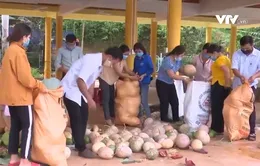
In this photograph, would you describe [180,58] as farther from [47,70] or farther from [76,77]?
[47,70]

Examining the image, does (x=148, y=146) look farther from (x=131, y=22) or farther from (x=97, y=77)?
(x=131, y=22)

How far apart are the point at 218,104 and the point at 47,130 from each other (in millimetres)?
3311

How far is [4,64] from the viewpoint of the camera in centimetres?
445

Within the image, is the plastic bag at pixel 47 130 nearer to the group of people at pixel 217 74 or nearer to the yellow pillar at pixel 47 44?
the group of people at pixel 217 74

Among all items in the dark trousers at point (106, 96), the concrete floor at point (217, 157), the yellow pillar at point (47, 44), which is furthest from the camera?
the yellow pillar at point (47, 44)

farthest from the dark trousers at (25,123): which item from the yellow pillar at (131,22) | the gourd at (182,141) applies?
the yellow pillar at (131,22)

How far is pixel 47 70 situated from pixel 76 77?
16.5 meters

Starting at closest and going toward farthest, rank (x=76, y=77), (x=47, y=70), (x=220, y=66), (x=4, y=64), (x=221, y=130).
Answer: (x=4, y=64)
(x=76, y=77)
(x=220, y=66)
(x=221, y=130)
(x=47, y=70)

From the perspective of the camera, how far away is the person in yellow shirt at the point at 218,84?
22.3 feet

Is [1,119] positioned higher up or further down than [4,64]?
further down

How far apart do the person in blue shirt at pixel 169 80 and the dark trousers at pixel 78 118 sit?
226 cm

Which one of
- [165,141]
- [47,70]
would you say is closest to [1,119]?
[165,141]

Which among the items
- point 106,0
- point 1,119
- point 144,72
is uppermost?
point 106,0

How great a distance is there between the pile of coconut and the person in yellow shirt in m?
0.61
